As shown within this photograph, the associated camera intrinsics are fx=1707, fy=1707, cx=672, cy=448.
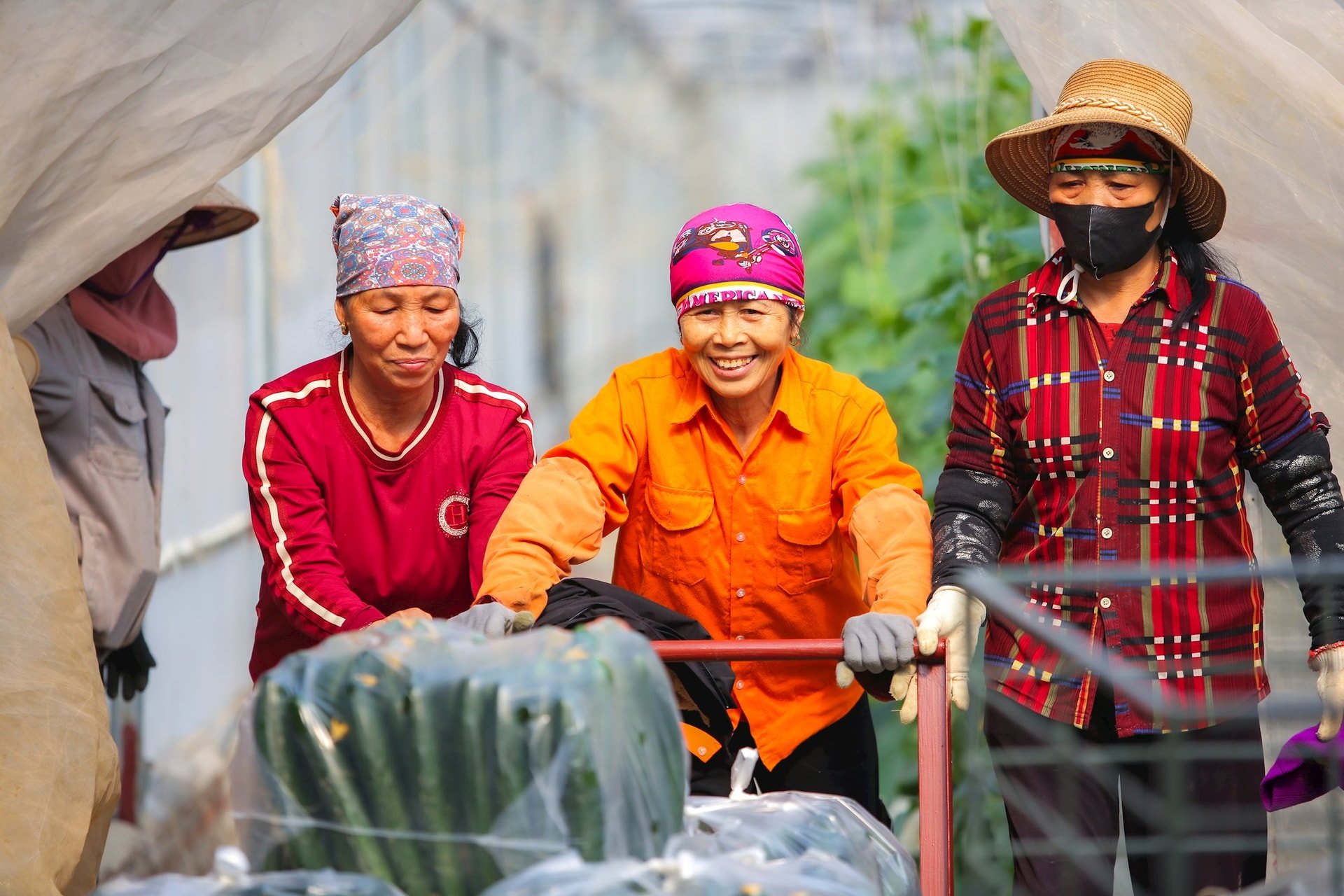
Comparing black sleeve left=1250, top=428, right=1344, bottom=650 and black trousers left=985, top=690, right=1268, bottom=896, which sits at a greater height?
black sleeve left=1250, top=428, right=1344, bottom=650

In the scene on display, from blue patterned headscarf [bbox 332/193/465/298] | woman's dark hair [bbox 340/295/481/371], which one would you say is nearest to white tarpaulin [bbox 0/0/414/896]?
blue patterned headscarf [bbox 332/193/465/298]

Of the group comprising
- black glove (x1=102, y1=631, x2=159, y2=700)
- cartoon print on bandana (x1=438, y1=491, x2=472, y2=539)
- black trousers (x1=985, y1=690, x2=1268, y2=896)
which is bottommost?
black trousers (x1=985, y1=690, x2=1268, y2=896)

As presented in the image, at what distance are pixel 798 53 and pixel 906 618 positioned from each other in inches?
310

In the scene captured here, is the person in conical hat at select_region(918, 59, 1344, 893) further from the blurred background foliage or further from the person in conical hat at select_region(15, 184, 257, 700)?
the person in conical hat at select_region(15, 184, 257, 700)

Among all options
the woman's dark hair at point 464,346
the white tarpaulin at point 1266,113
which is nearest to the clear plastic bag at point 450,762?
the woman's dark hair at point 464,346

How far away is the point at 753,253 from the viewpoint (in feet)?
9.80

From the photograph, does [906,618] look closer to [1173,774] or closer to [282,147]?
[1173,774]

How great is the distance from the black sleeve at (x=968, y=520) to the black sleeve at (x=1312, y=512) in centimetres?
42

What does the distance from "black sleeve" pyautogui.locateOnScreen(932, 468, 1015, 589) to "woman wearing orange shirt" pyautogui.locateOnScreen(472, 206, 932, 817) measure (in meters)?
0.10

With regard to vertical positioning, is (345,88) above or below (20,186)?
above

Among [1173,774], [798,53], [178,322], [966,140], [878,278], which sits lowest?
[1173,774]

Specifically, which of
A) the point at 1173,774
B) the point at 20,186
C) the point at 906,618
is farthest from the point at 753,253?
the point at 1173,774

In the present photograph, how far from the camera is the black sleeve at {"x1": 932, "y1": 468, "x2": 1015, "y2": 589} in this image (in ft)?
9.03

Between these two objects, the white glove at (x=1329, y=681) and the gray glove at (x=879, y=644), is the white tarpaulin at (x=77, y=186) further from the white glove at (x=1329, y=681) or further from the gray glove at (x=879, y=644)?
the white glove at (x=1329, y=681)
